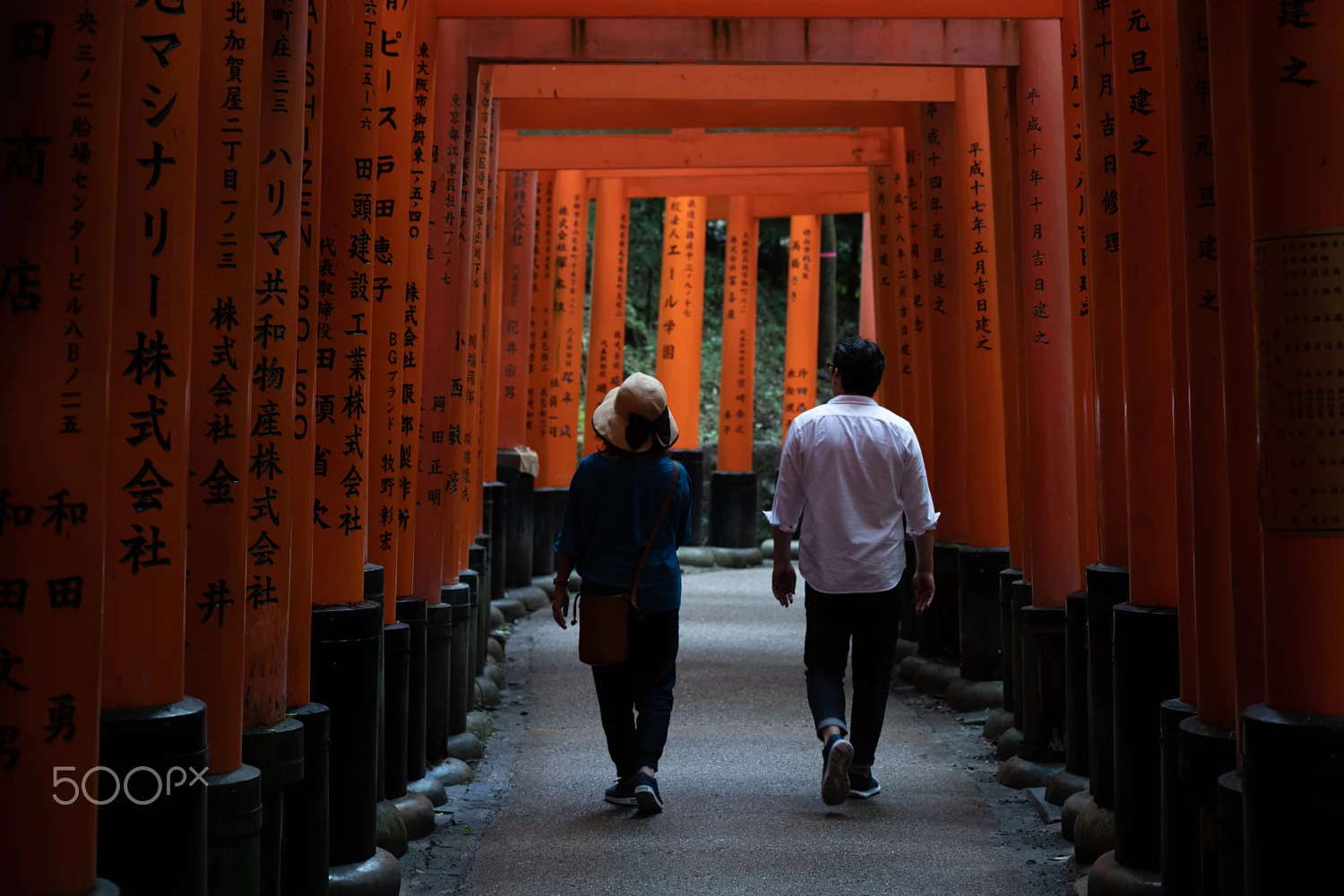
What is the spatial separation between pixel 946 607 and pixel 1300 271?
236 inches

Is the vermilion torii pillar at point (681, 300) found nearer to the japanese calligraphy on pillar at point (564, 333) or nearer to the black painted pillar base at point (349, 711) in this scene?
the japanese calligraphy on pillar at point (564, 333)

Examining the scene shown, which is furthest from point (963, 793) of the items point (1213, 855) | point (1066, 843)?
point (1213, 855)

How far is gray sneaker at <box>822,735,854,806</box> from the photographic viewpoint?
5453 mm

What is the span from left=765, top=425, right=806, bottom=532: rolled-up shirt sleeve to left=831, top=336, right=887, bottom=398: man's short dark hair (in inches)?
11.5

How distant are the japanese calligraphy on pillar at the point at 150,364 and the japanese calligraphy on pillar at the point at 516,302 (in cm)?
1039

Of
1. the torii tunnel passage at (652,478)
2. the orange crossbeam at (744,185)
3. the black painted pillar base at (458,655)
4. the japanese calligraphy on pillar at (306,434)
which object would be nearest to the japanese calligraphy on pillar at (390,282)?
the torii tunnel passage at (652,478)

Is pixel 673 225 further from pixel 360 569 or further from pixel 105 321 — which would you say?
Result: pixel 105 321

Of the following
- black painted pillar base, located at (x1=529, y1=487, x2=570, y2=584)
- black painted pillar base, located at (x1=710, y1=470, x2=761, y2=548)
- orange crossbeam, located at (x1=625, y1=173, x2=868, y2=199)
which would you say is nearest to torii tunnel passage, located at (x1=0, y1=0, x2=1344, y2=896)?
black painted pillar base, located at (x1=529, y1=487, x2=570, y2=584)

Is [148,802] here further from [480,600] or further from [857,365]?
[480,600]

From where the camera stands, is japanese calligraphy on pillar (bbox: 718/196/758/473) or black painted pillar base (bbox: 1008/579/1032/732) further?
japanese calligraphy on pillar (bbox: 718/196/758/473)

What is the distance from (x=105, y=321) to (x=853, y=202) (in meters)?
14.4

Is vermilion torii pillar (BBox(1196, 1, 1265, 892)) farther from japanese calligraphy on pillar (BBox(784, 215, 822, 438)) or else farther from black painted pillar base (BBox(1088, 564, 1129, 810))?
japanese calligraphy on pillar (BBox(784, 215, 822, 438))

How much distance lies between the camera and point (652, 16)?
6520mm

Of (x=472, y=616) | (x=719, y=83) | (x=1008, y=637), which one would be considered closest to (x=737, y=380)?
(x=719, y=83)
